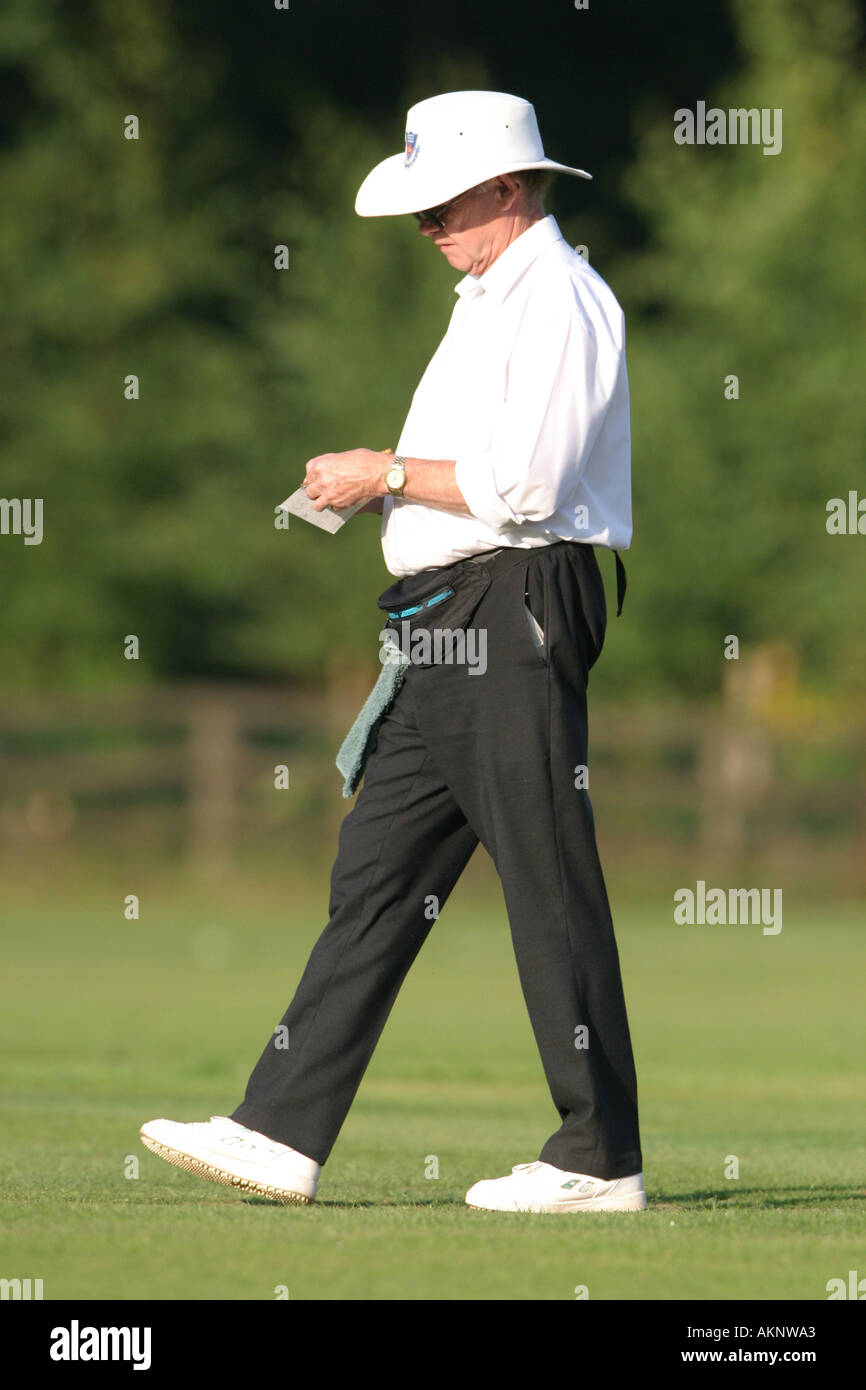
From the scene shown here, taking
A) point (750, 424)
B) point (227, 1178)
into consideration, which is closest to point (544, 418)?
point (227, 1178)

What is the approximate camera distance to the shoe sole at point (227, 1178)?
15.7ft

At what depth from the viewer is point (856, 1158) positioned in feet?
20.7

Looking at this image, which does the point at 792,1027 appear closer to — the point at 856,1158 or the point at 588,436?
the point at 856,1158

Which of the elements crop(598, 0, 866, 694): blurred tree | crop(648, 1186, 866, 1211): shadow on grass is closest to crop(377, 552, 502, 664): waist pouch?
crop(648, 1186, 866, 1211): shadow on grass

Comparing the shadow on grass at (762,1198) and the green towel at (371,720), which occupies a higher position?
the green towel at (371,720)

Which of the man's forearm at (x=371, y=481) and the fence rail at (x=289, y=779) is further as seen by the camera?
the fence rail at (x=289, y=779)

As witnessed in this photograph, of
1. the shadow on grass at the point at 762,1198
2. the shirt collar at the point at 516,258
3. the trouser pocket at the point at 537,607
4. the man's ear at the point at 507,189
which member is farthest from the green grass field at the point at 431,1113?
the man's ear at the point at 507,189

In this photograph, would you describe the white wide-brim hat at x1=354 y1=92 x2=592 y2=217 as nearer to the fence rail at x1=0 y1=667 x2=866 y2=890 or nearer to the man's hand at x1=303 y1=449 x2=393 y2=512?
the man's hand at x1=303 y1=449 x2=393 y2=512

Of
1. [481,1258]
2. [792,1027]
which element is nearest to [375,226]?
[792,1027]

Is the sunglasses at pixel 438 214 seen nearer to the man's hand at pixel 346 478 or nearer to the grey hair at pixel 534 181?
the grey hair at pixel 534 181

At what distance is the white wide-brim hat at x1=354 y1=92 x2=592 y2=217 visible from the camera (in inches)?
191

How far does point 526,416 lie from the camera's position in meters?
4.62

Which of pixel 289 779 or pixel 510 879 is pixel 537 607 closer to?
pixel 510 879

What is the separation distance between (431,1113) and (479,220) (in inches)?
164
